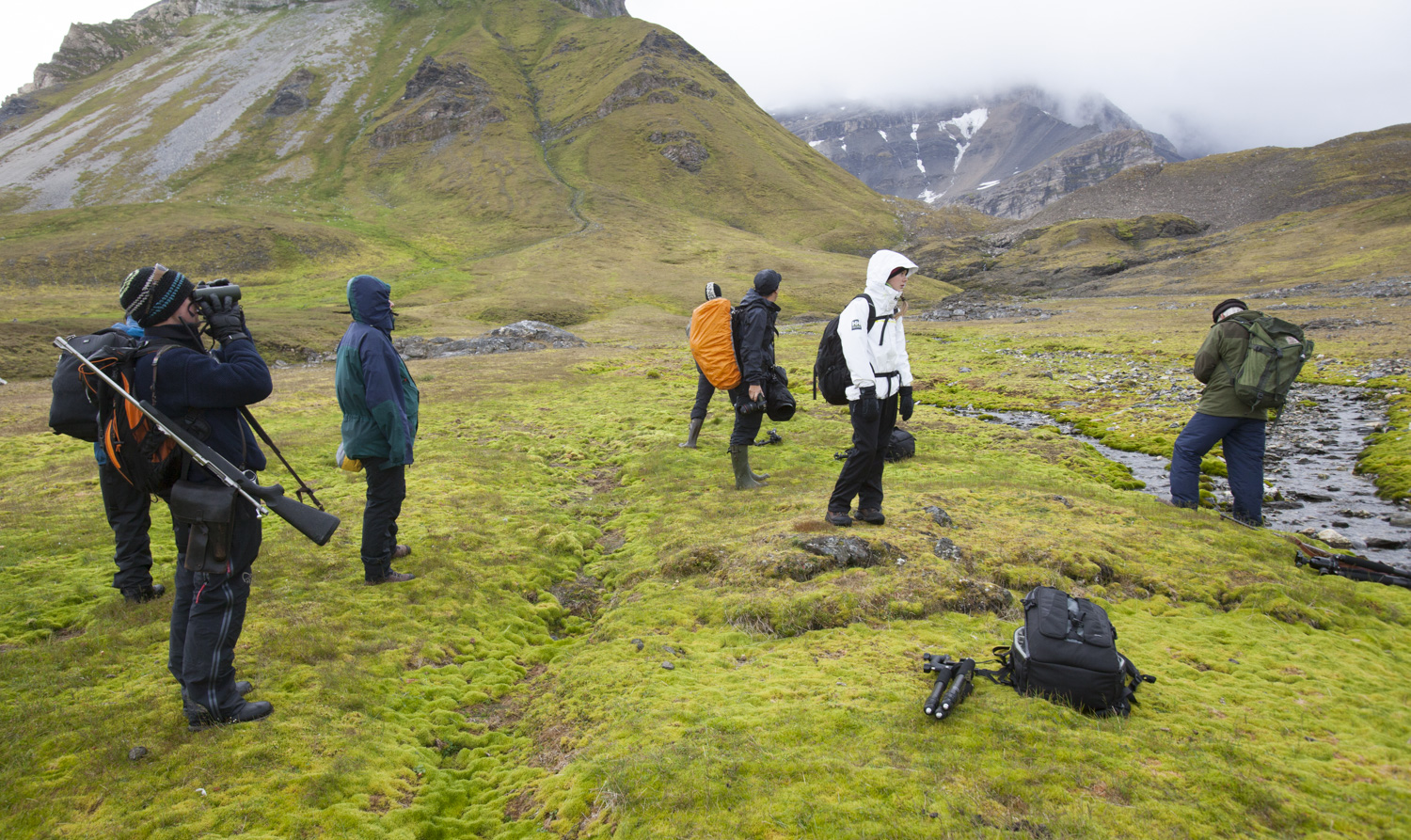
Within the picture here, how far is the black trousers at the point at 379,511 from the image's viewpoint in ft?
29.3

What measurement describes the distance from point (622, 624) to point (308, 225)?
111 meters

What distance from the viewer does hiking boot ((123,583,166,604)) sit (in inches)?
330

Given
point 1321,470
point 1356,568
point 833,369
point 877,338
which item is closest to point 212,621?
point 833,369

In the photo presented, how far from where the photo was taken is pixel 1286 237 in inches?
3661

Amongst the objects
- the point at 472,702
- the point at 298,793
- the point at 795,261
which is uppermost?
the point at 795,261

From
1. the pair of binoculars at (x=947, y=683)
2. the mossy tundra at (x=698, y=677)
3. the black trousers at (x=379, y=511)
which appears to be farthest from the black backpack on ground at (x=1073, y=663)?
the black trousers at (x=379, y=511)

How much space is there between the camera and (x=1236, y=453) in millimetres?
11797

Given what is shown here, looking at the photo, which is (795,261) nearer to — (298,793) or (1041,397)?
(1041,397)

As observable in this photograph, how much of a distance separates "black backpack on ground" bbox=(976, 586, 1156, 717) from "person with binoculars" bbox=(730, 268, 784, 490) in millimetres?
6957

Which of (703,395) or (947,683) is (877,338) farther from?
(703,395)

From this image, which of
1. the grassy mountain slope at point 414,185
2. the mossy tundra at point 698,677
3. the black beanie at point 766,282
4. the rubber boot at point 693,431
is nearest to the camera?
the mossy tundra at point 698,677

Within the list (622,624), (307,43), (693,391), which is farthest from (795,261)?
(307,43)

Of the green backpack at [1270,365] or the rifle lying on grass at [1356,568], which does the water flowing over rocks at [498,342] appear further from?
the rifle lying on grass at [1356,568]

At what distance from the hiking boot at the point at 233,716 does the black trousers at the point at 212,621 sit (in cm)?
5
